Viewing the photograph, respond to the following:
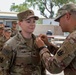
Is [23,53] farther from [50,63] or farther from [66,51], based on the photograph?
[66,51]

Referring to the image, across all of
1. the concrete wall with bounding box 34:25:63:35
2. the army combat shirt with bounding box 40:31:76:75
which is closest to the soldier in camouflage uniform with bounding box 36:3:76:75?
the army combat shirt with bounding box 40:31:76:75

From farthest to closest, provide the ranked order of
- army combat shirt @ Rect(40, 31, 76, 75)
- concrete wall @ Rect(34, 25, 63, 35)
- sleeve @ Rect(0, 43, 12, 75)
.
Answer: concrete wall @ Rect(34, 25, 63, 35)
sleeve @ Rect(0, 43, 12, 75)
army combat shirt @ Rect(40, 31, 76, 75)

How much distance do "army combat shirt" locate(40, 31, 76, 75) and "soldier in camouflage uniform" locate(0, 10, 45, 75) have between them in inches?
26.9

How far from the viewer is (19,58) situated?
328 centimetres

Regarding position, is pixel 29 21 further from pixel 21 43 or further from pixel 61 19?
pixel 61 19

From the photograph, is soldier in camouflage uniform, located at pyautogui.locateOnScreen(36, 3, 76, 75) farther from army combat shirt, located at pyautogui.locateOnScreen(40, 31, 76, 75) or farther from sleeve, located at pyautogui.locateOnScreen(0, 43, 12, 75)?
sleeve, located at pyautogui.locateOnScreen(0, 43, 12, 75)

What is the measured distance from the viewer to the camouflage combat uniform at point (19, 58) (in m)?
3.26

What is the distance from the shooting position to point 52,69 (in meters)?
2.61

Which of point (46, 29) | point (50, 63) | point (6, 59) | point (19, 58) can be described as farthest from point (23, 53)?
point (46, 29)

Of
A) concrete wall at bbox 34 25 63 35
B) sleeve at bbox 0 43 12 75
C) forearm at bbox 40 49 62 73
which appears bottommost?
concrete wall at bbox 34 25 63 35

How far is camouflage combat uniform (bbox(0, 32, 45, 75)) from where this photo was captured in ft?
10.7

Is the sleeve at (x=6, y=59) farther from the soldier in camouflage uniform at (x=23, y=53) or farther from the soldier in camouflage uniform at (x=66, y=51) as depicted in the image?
the soldier in camouflage uniform at (x=66, y=51)

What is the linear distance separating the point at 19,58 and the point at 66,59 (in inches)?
36.2

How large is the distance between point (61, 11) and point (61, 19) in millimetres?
85
